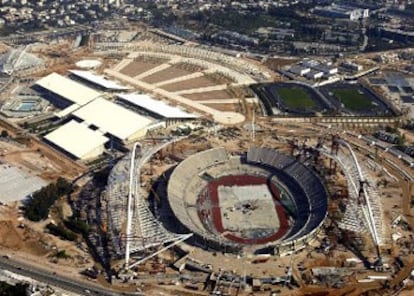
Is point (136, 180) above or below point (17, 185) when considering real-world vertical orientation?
above

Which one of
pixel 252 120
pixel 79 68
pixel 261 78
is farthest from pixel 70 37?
pixel 252 120

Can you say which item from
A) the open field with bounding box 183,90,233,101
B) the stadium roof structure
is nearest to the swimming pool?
the stadium roof structure

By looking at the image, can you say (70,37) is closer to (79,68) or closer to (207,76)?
(79,68)

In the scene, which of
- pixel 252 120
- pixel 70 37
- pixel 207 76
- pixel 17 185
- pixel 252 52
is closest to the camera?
pixel 17 185

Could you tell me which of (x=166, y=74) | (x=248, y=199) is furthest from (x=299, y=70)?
(x=248, y=199)

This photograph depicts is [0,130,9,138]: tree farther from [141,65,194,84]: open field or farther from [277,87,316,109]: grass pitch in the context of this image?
[277,87,316,109]: grass pitch

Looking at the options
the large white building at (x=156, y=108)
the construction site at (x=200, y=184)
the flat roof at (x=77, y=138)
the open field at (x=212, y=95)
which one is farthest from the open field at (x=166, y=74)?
the flat roof at (x=77, y=138)

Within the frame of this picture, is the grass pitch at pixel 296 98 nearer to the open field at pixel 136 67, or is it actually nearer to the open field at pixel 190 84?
the open field at pixel 190 84
